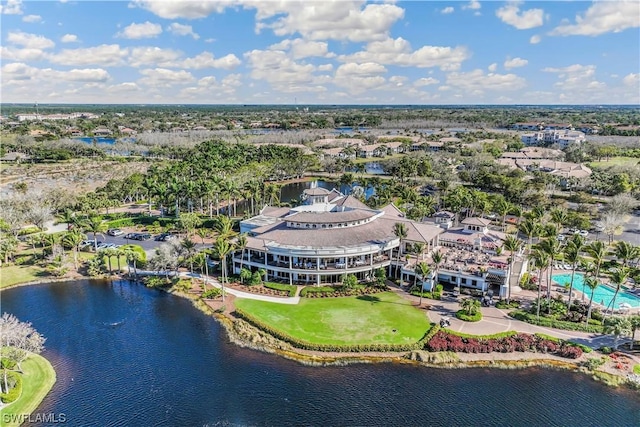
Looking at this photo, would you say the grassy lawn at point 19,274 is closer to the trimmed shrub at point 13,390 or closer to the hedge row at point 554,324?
the trimmed shrub at point 13,390

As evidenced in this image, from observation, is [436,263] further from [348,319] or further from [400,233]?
[348,319]

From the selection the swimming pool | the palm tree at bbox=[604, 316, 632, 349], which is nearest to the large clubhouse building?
the swimming pool

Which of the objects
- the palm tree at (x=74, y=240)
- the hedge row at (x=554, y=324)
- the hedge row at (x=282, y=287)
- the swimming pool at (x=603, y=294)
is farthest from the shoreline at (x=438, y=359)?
the palm tree at (x=74, y=240)

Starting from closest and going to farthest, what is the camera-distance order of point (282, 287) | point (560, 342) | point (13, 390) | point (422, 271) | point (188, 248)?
1. point (13, 390)
2. point (560, 342)
3. point (422, 271)
4. point (282, 287)
5. point (188, 248)

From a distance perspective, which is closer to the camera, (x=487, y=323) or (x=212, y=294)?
(x=487, y=323)

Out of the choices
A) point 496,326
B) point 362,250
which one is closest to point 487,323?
point 496,326

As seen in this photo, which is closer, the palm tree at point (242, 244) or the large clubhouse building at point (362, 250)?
the large clubhouse building at point (362, 250)
